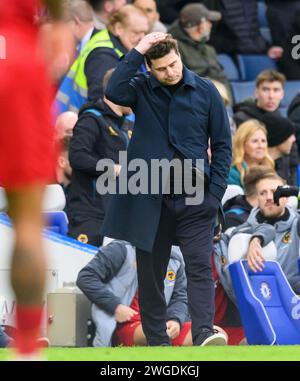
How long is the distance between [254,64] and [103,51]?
15.9ft

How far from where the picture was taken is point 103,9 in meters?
14.3

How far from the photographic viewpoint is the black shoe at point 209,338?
888 centimetres

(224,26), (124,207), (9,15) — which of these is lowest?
(124,207)

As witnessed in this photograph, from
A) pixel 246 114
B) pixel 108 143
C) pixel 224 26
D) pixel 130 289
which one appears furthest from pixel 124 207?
pixel 224 26

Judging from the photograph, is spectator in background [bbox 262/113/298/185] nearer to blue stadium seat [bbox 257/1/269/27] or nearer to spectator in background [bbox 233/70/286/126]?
spectator in background [bbox 233/70/286/126]

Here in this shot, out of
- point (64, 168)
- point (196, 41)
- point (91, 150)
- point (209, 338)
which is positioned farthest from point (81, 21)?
point (209, 338)

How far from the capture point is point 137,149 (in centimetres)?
906

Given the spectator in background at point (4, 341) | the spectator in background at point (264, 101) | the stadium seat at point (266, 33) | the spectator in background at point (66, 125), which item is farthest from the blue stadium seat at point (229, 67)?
the spectator in background at point (4, 341)

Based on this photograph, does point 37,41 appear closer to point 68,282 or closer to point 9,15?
point 9,15

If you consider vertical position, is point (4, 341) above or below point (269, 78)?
below

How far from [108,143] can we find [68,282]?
131 cm

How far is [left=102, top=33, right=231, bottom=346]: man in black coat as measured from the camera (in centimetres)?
896

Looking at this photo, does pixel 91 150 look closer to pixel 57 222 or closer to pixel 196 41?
pixel 57 222
